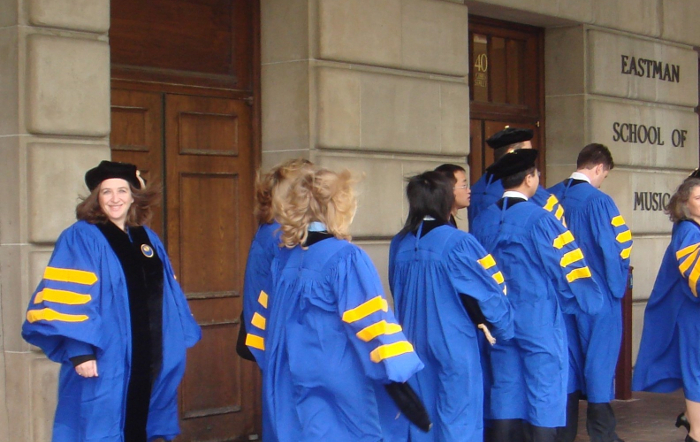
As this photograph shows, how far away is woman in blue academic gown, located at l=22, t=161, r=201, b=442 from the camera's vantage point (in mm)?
4879

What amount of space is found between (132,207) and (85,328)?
750mm

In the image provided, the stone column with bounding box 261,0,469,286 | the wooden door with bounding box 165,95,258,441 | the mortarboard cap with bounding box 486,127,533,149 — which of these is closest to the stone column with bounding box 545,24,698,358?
the stone column with bounding box 261,0,469,286

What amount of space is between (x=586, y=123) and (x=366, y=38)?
3172mm

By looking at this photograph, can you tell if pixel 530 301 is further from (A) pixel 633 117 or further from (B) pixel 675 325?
(A) pixel 633 117

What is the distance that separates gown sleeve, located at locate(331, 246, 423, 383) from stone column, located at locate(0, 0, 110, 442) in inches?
94.6

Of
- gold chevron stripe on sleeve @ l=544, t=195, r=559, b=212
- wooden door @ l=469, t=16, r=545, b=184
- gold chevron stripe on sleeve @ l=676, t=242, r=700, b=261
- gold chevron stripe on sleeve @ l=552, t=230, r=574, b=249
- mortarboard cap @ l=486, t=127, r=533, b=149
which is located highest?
wooden door @ l=469, t=16, r=545, b=184

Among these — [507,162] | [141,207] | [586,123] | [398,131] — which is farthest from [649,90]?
[141,207]

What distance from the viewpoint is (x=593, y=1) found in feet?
32.9

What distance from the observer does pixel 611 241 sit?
7316 millimetres

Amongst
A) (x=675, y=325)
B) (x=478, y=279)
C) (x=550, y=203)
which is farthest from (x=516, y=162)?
(x=675, y=325)

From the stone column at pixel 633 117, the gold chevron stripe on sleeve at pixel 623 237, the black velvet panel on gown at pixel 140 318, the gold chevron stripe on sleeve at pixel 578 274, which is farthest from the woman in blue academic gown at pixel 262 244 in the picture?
the stone column at pixel 633 117

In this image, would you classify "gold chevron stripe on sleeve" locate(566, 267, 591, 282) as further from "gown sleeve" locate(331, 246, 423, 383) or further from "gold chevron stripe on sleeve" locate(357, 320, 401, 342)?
"gold chevron stripe on sleeve" locate(357, 320, 401, 342)

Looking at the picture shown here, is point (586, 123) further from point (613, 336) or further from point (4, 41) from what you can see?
point (4, 41)

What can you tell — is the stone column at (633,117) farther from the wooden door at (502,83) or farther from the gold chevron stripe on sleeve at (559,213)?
A: the gold chevron stripe on sleeve at (559,213)
